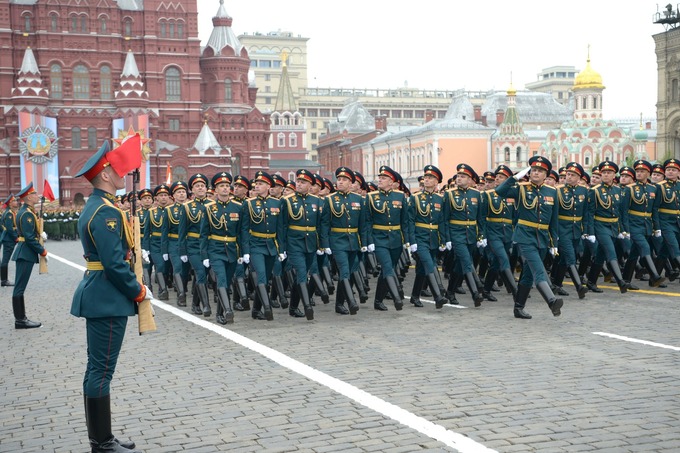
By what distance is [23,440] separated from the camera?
5.77m

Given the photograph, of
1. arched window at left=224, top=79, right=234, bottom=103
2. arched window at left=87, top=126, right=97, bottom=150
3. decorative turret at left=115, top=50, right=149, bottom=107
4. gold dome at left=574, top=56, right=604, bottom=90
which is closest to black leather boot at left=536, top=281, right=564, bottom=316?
decorative turret at left=115, top=50, right=149, bottom=107

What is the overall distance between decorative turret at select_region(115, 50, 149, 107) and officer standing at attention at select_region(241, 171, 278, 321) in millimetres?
56980

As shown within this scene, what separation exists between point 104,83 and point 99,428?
6548cm

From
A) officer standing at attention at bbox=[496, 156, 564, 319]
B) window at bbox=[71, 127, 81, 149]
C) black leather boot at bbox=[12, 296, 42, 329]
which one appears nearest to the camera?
officer standing at attention at bbox=[496, 156, 564, 319]

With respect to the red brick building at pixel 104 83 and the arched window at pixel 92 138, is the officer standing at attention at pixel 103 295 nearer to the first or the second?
the red brick building at pixel 104 83

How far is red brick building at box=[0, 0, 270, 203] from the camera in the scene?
64000mm

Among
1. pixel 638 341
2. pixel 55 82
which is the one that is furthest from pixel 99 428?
Result: pixel 55 82

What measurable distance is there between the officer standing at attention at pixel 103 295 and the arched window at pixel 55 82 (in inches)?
2530

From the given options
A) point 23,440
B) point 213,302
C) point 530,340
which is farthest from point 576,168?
point 23,440

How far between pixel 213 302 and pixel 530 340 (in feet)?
20.4

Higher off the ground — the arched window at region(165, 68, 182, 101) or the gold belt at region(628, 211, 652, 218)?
the arched window at region(165, 68, 182, 101)

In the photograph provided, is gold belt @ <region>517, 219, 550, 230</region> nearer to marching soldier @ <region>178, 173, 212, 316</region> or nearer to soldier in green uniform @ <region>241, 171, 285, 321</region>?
soldier in green uniform @ <region>241, 171, 285, 321</region>

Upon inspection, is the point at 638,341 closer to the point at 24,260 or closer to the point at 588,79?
the point at 24,260

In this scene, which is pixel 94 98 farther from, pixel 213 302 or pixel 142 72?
pixel 213 302
